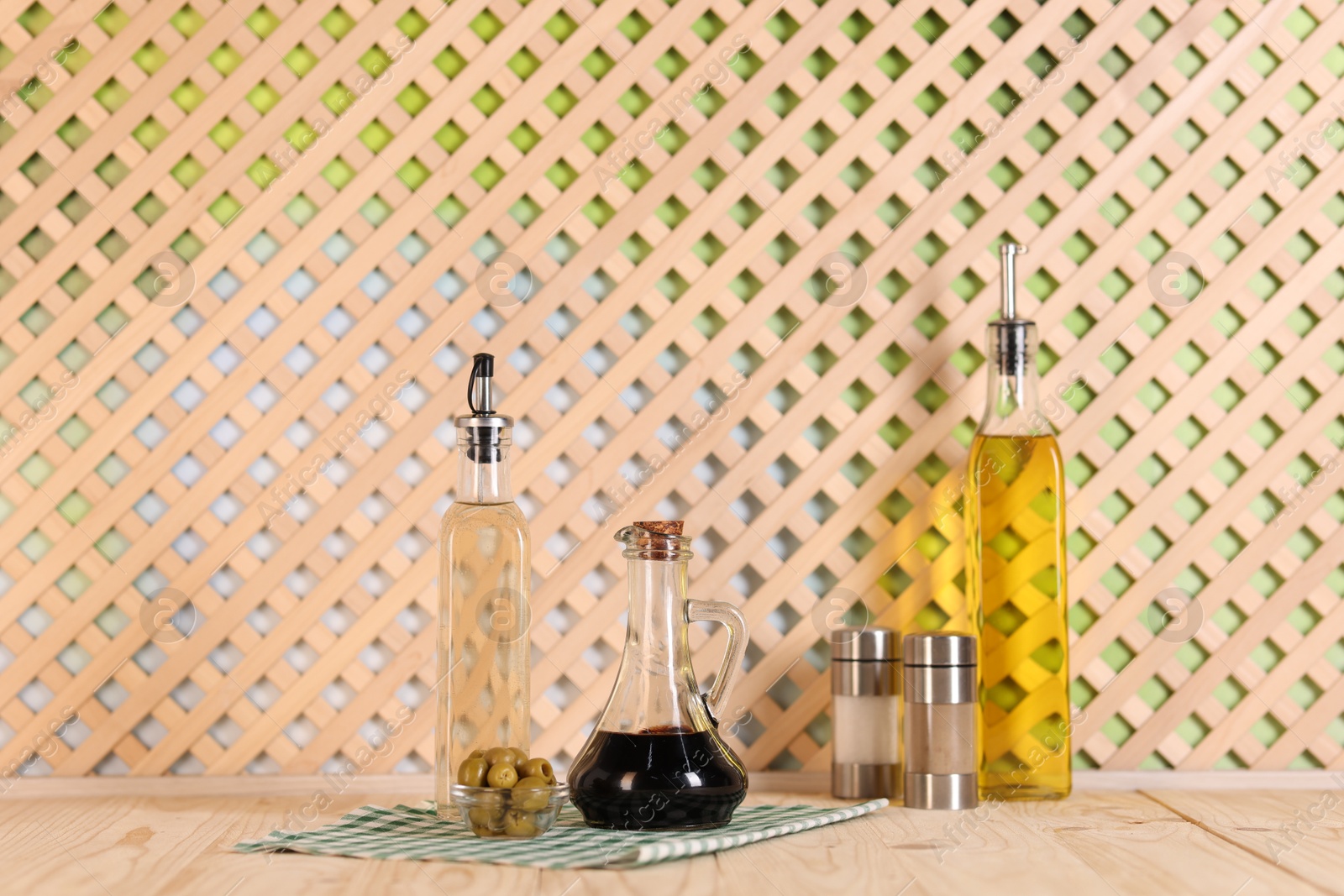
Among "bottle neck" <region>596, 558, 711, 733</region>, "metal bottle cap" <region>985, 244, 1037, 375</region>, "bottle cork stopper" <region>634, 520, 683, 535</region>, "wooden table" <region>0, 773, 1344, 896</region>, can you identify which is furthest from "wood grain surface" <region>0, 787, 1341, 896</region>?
"metal bottle cap" <region>985, 244, 1037, 375</region>

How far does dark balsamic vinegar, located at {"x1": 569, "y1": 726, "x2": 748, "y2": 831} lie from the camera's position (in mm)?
884

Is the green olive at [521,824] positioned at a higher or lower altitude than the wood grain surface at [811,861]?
higher

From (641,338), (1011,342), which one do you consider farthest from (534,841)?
(1011,342)

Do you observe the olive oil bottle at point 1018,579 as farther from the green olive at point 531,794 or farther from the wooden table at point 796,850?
the green olive at point 531,794

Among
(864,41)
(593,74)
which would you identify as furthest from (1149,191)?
(593,74)

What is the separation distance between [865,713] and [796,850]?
0.24 m

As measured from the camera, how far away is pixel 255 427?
1137mm

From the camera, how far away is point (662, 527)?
95cm

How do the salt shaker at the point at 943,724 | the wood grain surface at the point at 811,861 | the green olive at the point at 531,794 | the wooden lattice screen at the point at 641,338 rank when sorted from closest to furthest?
the wood grain surface at the point at 811,861 → the green olive at the point at 531,794 → the salt shaker at the point at 943,724 → the wooden lattice screen at the point at 641,338

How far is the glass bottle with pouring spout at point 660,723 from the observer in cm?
89

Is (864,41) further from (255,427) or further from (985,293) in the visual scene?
(255,427)

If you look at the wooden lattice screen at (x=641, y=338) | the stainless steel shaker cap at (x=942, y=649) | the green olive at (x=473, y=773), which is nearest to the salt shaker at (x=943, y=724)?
the stainless steel shaker cap at (x=942, y=649)

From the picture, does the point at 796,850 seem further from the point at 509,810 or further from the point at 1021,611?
the point at 1021,611

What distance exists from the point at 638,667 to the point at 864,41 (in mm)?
654
